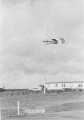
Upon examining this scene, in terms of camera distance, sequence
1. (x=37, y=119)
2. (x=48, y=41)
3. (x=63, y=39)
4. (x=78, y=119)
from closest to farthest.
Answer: (x=78, y=119), (x=37, y=119), (x=63, y=39), (x=48, y=41)

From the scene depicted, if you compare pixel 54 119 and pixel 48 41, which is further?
pixel 48 41

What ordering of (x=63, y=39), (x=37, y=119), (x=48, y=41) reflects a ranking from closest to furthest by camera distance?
(x=37, y=119), (x=63, y=39), (x=48, y=41)

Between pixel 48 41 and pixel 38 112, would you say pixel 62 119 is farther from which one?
pixel 48 41

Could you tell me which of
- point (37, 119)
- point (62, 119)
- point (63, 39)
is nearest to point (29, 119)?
point (37, 119)

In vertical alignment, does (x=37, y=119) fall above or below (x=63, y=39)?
below

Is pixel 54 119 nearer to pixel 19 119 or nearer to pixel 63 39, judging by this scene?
pixel 19 119

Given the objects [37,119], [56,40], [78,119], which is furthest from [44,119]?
[56,40]

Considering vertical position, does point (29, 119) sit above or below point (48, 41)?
below

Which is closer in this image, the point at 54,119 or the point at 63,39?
the point at 54,119

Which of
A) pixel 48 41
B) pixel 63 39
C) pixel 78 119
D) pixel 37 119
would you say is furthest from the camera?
pixel 48 41
